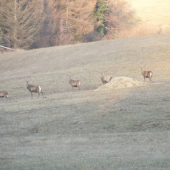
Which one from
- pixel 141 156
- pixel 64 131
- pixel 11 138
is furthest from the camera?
pixel 64 131

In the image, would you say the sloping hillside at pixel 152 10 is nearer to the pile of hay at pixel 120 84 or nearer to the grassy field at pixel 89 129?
the grassy field at pixel 89 129

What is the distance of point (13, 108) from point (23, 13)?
155 ft

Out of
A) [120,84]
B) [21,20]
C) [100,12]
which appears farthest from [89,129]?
[100,12]

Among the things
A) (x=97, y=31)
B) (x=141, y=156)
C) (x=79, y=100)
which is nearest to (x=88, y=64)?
(x=79, y=100)

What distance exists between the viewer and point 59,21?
70688 millimetres

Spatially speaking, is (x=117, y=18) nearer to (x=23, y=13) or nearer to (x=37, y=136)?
(x=23, y=13)

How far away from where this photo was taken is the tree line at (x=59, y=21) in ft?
202

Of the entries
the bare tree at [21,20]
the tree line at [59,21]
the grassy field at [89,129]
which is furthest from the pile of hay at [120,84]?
the bare tree at [21,20]

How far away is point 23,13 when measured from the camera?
61.7 metres

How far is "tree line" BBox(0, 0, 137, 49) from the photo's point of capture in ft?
202

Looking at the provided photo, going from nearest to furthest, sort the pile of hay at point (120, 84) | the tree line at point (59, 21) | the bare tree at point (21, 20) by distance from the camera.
Result: the pile of hay at point (120, 84)
the bare tree at point (21, 20)
the tree line at point (59, 21)

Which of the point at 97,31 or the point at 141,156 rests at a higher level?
the point at 97,31

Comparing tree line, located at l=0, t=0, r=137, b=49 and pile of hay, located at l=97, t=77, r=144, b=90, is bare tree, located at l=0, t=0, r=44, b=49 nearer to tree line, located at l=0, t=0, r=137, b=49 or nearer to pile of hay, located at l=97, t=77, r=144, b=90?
tree line, located at l=0, t=0, r=137, b=49

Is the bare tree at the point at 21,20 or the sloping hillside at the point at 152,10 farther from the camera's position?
the sloping hillside at the point at 152,10
